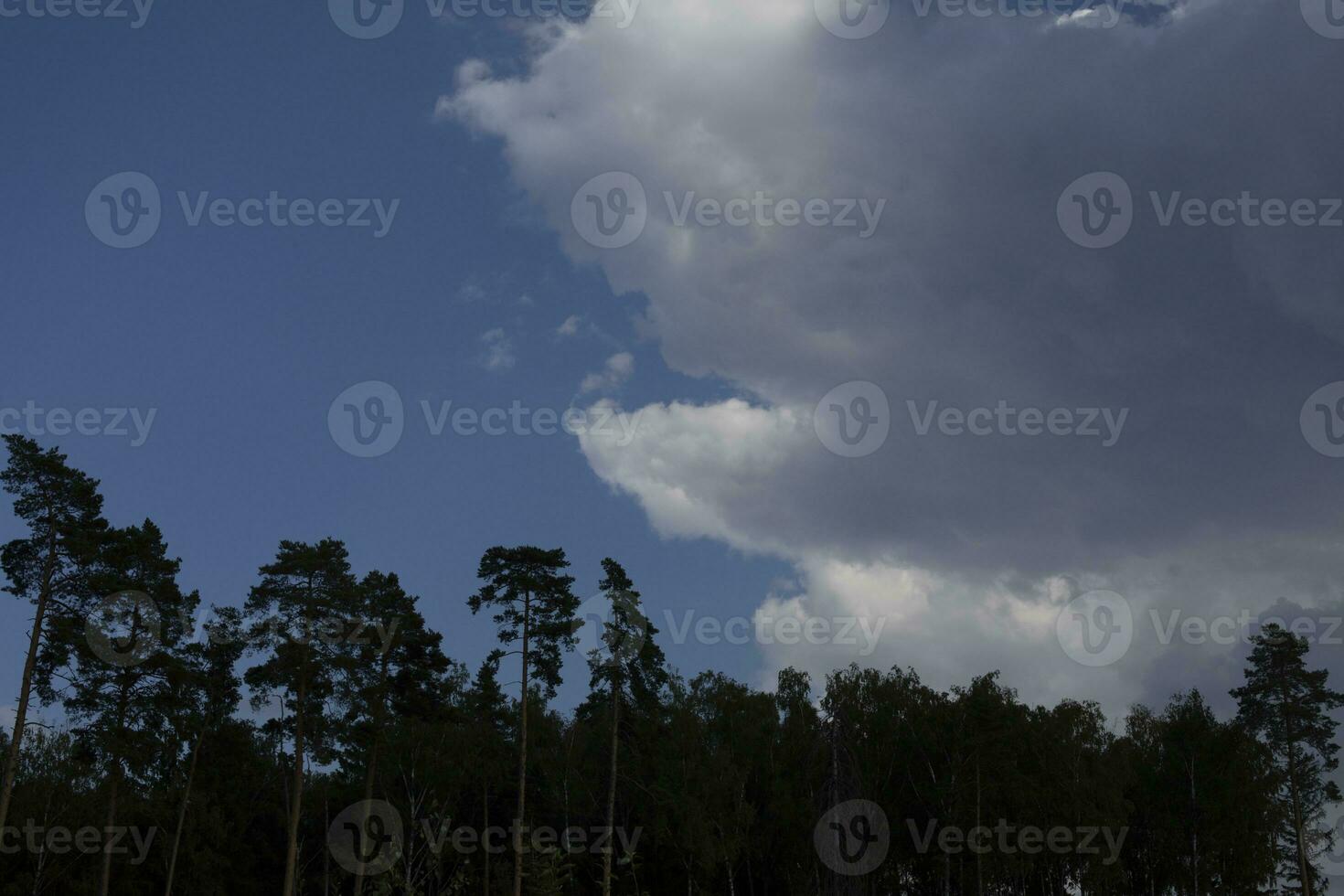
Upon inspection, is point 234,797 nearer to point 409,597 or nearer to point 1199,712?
point 409,597

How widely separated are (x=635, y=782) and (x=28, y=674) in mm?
24594

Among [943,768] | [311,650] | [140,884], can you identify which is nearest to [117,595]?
[311,650]

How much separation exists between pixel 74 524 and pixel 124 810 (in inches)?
967

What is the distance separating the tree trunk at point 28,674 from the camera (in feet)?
102

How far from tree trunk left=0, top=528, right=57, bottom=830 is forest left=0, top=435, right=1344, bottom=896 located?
6969 mm

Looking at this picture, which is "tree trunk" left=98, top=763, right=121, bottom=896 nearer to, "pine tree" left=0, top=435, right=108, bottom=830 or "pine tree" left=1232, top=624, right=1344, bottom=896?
"pine tree" left=0, top=435, right=108, bottom=830

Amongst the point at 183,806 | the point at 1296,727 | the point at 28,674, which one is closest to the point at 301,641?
the point at 28,674

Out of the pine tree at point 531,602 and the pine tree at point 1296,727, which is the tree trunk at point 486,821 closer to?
the pine tree at point 531,602

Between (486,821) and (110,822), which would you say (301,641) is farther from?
(486,821)

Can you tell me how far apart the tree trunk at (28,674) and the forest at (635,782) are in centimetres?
697

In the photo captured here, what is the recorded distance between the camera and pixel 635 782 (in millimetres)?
47469

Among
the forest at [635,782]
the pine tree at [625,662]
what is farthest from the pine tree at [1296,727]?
the pine tree at [625,662]

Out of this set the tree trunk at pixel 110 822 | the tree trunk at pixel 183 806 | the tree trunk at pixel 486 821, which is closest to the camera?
the tree trunk at pixel 110 822

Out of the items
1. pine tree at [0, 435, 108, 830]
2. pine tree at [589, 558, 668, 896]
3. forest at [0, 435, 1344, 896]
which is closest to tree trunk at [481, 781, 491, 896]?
forest at [0, 435, 1344, 896]
